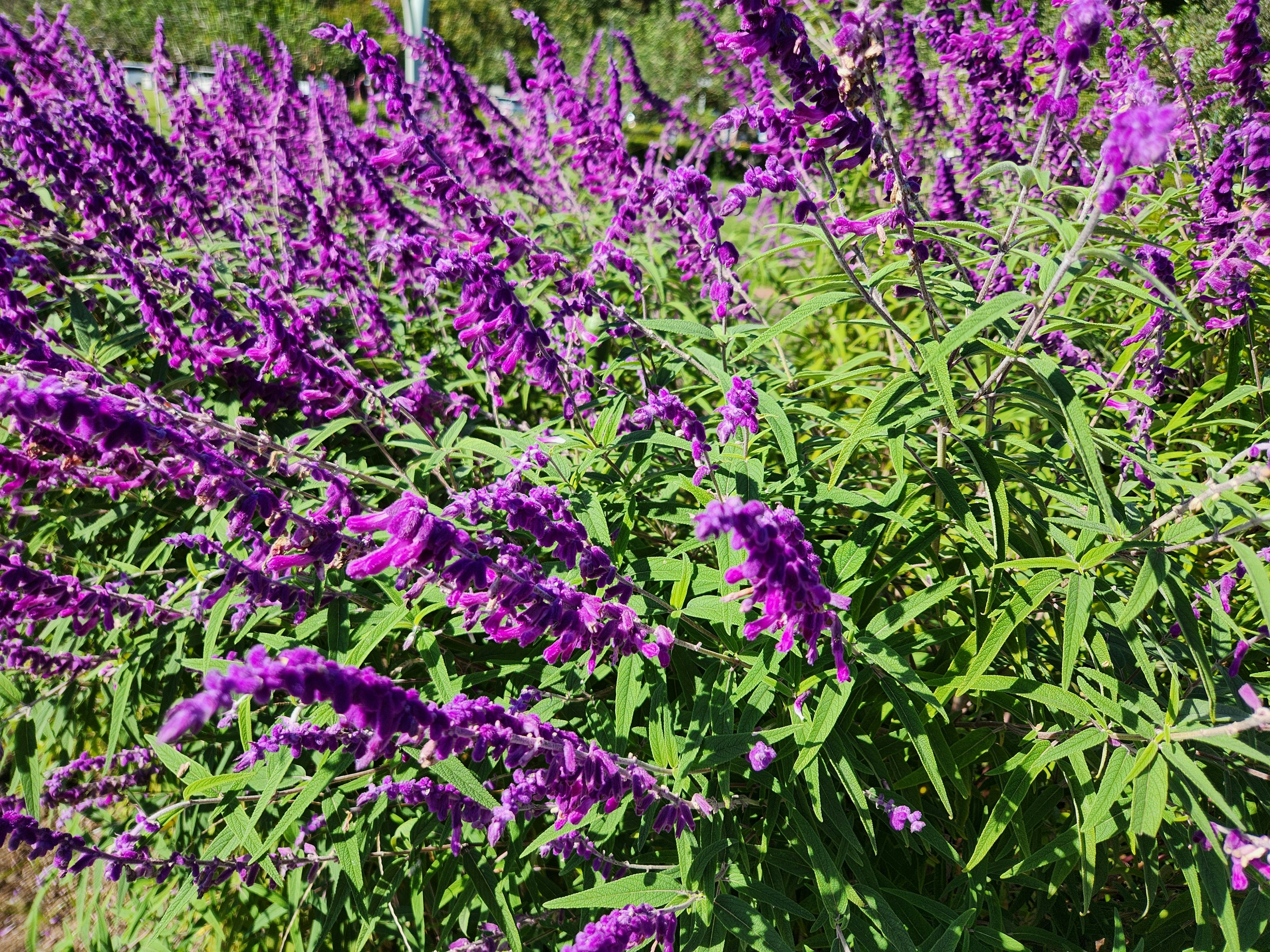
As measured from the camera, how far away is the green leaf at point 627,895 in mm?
2248

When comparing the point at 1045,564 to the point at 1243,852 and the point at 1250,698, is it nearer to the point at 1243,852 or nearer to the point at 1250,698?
the point at 1250,698

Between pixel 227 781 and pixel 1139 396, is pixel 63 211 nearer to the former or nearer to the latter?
pixel 227 781

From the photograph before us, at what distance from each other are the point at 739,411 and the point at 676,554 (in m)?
0.75

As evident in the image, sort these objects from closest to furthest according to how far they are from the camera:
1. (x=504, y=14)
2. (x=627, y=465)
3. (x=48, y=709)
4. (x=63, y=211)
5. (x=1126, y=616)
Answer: (x=1126, y=616) → (x=627, y=465) → (x=48, y=709) → (x=63, y=211) → (x=504, y=14)

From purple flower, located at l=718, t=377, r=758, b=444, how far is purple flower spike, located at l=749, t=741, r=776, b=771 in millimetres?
888

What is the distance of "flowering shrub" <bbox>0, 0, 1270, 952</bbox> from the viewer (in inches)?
83.4

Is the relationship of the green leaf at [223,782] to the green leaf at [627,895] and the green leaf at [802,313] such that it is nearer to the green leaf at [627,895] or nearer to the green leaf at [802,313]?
the green leaf at [627,895]

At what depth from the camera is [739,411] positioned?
2.40 metres

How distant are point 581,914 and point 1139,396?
113 inches

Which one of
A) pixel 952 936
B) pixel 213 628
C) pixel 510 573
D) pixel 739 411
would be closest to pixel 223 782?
pixel 213 628

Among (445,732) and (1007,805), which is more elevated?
(445,732)

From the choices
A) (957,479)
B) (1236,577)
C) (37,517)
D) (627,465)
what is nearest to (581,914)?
(627,465)

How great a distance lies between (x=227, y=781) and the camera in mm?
2707

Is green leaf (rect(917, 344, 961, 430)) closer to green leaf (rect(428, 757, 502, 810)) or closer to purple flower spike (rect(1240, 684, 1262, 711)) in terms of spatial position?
purple flower spike (rect(1240, 684, 1262, 711))
